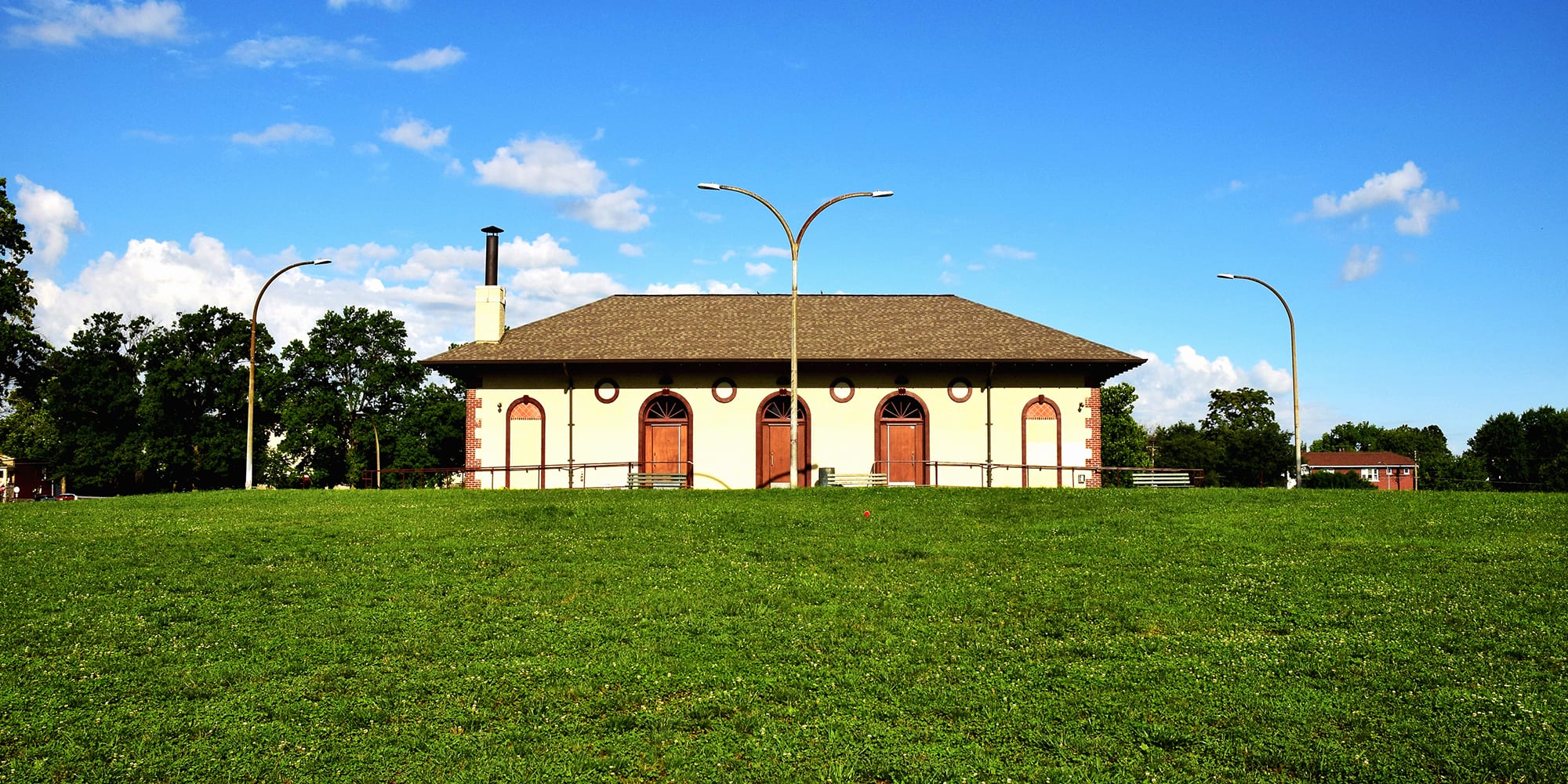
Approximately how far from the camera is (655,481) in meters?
29.5

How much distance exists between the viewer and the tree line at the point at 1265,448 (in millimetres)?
74938

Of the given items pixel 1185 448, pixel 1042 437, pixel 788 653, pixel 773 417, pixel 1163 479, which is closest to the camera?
pixel 788 653

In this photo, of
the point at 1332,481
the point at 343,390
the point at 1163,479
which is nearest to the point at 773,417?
the point at 1163,479

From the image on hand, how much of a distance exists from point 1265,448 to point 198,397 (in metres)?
92.2

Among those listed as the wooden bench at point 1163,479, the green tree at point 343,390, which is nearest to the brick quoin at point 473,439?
the wooden bench at point 1163,479

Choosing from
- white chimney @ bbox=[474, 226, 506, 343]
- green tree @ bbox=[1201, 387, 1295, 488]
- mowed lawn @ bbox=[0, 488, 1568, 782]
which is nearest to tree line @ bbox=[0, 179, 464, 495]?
white chimney @ bbox=[474, 226, 506, 343]

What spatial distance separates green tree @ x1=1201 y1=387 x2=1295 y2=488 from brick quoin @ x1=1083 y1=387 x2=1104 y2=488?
56.7m

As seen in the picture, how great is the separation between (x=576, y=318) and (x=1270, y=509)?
80.9ft

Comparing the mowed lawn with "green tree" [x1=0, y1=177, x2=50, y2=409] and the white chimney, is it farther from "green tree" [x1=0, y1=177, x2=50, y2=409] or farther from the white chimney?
"green tree" [x1=0, y1=177, x2=50, y2=409]

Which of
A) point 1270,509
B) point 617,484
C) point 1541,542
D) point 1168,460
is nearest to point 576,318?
point 617,484

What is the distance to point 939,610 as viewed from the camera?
11.2 m

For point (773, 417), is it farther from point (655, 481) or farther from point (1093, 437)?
point (1093, 437)

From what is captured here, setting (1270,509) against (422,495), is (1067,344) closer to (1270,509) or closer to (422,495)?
(1270,509)

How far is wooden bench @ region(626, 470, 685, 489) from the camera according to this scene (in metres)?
29.2
